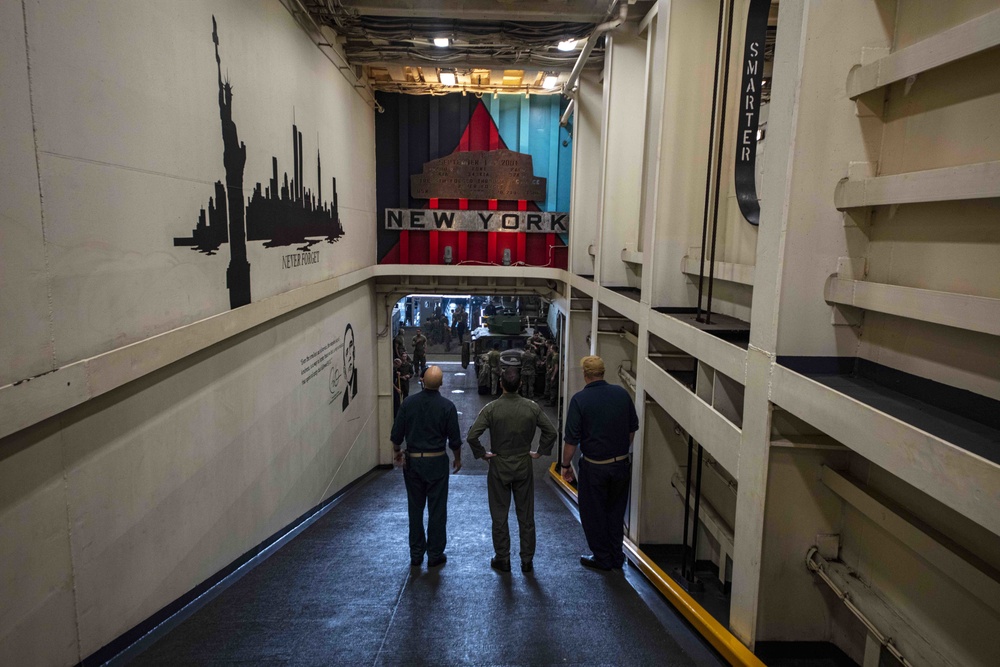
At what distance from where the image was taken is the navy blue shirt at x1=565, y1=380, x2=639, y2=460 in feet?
14.4

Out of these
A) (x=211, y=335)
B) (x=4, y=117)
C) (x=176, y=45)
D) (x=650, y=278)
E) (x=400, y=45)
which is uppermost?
(x=400, y=45)

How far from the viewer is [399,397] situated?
488 inches

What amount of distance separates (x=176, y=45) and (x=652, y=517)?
5056mm

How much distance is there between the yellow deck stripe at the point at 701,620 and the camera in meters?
3.00

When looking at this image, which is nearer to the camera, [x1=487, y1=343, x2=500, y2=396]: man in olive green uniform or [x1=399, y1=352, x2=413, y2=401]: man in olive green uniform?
[x1=399, y1=352, x2=413, y2=401]: man in olive green uniform

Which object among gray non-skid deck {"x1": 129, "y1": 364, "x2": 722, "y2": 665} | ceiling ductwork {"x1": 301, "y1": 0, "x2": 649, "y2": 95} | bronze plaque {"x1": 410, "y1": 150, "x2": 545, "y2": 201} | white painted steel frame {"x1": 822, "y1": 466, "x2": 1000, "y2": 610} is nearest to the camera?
white painted steel frame {"x1": 822, "y1": 466, "x2": 1000, "y2": 610}

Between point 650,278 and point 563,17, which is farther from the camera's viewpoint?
point 563,17

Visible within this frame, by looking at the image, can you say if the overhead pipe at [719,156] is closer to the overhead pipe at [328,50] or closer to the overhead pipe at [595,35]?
the overhead pipe at [595,35]

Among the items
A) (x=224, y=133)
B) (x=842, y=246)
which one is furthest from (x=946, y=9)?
(x=224, y=133)

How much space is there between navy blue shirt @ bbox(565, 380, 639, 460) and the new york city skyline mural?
9.13ft

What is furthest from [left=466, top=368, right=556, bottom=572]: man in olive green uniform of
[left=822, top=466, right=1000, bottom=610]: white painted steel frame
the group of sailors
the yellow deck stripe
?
the group of sailors

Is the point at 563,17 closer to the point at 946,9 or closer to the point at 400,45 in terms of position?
the point at 400,45

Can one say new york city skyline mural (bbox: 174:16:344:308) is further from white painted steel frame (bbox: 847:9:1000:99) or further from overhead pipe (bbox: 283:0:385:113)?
white painted steel frame (bbox: 847:9:1000:99)

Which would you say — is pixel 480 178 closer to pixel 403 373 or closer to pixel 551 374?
pixel 403 373
